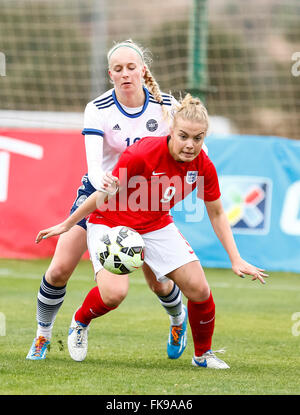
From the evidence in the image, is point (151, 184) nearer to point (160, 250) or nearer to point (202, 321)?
point (160, 250)

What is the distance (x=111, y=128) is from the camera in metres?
5.10

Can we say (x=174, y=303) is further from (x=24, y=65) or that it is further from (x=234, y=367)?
(x=24, y=65)

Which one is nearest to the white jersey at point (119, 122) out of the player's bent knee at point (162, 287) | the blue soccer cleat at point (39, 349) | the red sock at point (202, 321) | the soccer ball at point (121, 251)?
the soccer ball at point (121, 251)

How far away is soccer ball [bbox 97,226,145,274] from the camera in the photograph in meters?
4.79

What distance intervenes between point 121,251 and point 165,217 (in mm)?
522

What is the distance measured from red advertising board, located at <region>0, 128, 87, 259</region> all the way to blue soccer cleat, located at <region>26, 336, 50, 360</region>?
18.8 ft

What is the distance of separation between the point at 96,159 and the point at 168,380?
1402 millimetres

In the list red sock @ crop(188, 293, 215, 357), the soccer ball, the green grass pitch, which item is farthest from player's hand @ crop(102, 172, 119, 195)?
the green grass pitch

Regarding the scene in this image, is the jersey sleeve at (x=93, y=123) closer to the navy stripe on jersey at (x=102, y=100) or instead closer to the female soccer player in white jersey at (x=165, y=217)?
the navy stripe on jersey at (x=102, y=100)

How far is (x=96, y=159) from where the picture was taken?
495 cm

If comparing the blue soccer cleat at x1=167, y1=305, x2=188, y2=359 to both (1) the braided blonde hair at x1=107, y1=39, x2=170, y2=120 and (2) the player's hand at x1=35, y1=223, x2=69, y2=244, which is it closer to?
(2) the player's hand at x1=35, y1=223, x2=69, y2=244

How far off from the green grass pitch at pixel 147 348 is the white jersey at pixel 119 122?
1.33 meters

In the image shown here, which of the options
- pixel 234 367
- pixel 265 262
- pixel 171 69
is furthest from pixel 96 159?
pixel 171 69

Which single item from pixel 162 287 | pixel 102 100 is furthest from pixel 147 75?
pixel 162 287
